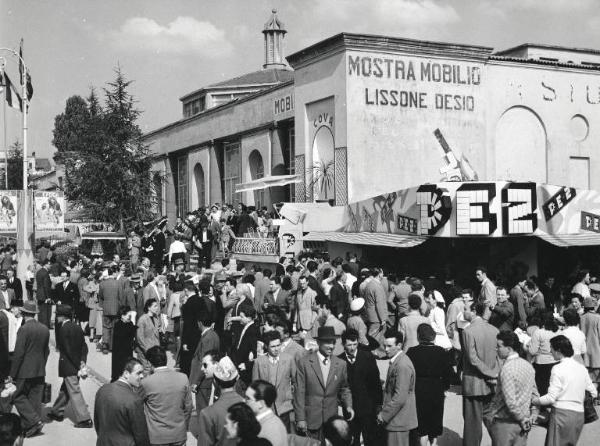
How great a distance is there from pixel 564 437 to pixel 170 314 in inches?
349

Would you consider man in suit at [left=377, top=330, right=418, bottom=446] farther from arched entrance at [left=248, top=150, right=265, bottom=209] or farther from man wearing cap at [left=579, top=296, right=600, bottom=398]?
arched entrance at [left=248, top=150, right=265, bottom=209]

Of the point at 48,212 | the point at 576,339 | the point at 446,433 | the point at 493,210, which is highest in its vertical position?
the point at 48,212

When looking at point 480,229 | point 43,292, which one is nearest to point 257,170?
point 480,229

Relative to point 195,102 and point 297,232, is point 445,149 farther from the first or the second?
point 195,102

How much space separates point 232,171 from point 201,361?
29404 millimetres

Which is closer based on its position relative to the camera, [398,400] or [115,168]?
[398,400]

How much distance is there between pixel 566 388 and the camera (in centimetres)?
809

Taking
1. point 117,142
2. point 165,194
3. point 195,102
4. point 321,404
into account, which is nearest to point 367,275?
point 321,404

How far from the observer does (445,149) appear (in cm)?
2942

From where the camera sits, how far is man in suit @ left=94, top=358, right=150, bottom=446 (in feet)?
23.6

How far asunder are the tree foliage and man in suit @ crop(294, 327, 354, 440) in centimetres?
2957

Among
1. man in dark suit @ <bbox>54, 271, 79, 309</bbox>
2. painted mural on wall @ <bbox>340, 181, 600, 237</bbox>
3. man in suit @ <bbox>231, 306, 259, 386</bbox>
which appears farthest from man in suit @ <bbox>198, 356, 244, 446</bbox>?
painted mural on wall @ <bbox>340, 181, 600, 237</bbox>

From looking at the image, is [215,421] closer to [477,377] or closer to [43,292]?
[477,377]

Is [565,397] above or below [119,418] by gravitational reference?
below
